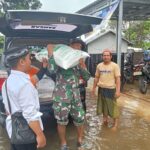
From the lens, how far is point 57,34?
5961 millimetres

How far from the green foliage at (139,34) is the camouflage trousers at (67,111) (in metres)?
24.4

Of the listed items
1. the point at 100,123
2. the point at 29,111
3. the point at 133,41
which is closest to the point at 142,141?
the point at 100,123

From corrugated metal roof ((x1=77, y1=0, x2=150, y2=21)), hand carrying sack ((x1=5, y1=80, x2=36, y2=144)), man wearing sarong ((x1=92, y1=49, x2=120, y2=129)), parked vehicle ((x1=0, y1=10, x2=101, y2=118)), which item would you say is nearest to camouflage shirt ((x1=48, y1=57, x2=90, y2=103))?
parked vehicle ((x1=0, y1=10, x2=101, y2=118))

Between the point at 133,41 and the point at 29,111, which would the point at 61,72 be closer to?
the point at 29,111

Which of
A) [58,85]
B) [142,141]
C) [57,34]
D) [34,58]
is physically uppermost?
[57,34]

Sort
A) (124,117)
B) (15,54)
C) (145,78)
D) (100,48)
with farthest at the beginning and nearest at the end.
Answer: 1. (100,48)
2. (145,78)
3. (124,117)
4. (15,54)

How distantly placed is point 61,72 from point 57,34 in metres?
1.18

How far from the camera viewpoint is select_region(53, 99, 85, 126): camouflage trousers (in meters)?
4.97

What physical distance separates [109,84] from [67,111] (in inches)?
64.5

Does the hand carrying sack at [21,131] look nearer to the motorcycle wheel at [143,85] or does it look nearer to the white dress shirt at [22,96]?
the white dress shirt at [22,96]

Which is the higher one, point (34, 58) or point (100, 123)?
point (34, 58)

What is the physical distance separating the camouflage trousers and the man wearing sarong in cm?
142

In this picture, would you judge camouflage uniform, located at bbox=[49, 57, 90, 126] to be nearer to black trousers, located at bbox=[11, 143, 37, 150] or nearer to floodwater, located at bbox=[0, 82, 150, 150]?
floodwater, located at bbox=[0, 82, 150, 150]

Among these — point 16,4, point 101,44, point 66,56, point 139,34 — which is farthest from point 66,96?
point 16,4
